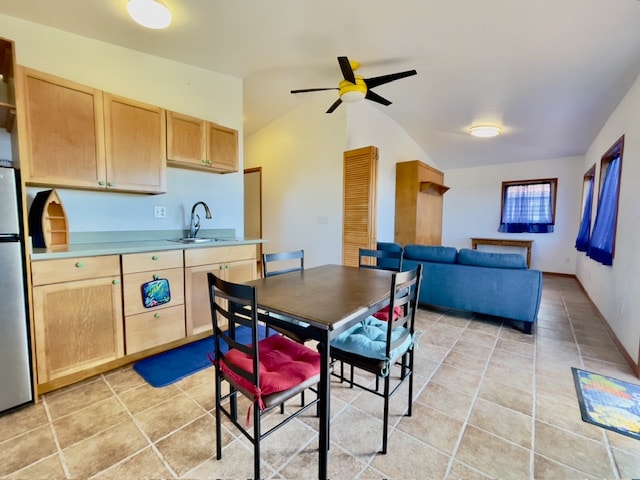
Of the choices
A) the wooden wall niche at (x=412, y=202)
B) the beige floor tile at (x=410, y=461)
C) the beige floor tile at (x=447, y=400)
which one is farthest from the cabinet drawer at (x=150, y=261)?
the wooden wall niche at (x=412, y=202)

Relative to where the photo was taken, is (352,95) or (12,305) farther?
(352,95)

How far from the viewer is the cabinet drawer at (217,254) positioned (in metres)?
2.42

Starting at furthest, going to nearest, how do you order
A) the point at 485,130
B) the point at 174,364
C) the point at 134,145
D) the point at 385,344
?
the point at 485,130, the point at 134,145, the point at 174,364, the point at 385,344

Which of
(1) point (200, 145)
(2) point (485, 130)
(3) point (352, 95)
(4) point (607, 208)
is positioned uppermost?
(2) point (485, 130)

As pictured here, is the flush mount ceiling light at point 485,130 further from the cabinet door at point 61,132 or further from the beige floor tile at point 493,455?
the cabinet door at point 61,132

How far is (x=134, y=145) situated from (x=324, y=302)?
6.94 feet

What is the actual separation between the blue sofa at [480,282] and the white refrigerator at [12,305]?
2.98 meters

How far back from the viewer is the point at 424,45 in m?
2.82

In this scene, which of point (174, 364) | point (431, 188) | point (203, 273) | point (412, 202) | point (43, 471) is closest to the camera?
point (43, 471)

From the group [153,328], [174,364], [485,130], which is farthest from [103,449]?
[485,130]

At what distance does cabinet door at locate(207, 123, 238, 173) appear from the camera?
2842mm

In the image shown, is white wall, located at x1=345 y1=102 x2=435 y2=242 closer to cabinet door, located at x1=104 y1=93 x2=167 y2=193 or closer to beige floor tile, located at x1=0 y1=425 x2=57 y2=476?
cabinet door, located at x1=104 y1=93 x2=167 y2=193

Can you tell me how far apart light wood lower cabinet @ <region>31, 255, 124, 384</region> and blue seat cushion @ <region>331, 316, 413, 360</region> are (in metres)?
1.63

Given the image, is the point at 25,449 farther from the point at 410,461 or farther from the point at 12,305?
the point at 410,461
